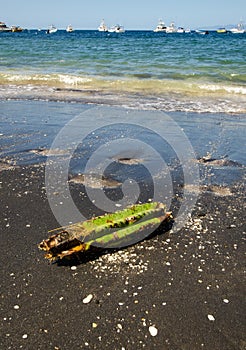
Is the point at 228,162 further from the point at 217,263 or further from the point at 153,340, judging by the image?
the point at 153,340

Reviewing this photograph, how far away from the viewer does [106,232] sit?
4039mm

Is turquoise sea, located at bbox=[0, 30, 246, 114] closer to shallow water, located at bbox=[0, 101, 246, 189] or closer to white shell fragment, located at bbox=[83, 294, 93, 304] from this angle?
shallow water, located at bbox=[0, 101, 246, 189]

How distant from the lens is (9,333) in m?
2.97

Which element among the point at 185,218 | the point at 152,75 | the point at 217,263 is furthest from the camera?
the point at 152,75

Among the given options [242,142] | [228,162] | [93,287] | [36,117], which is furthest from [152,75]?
[93,287]

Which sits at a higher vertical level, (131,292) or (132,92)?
(132,92)

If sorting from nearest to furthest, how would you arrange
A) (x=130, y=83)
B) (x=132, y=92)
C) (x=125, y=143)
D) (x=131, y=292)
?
(x=131, y=292) → (x=125, y=143) → (x=132, y=92) → (x=130, y=83)

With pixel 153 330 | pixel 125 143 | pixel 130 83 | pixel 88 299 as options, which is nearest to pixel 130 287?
pixel 88 299

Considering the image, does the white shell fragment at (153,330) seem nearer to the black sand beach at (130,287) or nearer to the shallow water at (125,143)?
the black sand beach at (130,287)

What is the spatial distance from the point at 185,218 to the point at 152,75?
1640 centimetres

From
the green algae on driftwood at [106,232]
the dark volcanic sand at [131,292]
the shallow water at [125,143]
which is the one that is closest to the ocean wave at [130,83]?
the shallow water at [125,143]

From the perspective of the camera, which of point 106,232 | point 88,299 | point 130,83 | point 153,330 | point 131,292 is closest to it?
point 153,330

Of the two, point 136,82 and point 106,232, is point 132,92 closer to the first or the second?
point 136,82

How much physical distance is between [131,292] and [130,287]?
7cm
